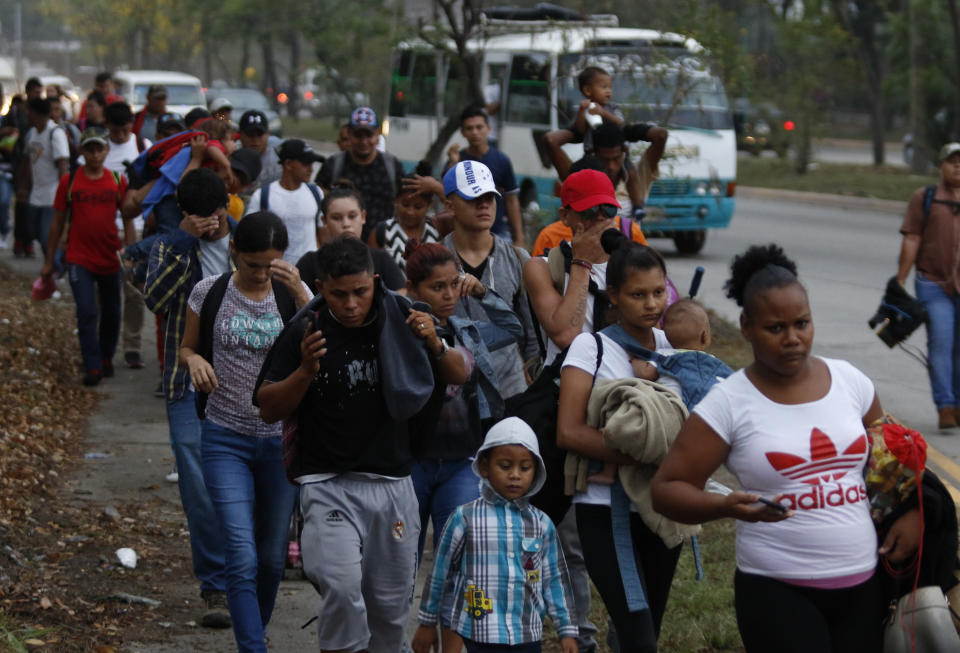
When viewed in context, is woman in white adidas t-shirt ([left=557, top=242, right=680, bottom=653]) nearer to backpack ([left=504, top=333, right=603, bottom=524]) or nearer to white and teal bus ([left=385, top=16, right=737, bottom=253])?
backpack ([left=504, top=333, right=603, bottom=524])

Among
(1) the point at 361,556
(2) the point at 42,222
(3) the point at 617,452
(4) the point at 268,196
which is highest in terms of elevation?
(4) the point at 268,196

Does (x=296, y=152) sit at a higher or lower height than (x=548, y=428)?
higher

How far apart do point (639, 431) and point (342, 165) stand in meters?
5.90

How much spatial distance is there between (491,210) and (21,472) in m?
3.66

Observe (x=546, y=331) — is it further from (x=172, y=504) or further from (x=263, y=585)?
(x=172, y=504)

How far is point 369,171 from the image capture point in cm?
984

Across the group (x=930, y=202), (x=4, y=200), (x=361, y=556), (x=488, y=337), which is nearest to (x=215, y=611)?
(x=361, y=556)

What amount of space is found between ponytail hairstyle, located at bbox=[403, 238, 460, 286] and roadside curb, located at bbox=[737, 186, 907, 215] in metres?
22.0

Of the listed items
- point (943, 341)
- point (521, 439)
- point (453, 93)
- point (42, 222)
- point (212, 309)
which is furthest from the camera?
point (453, 93)

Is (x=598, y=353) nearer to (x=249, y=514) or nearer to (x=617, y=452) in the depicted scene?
(x=617, y=452)

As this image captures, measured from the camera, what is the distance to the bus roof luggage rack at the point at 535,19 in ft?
50.4

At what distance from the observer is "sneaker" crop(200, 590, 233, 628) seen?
20.1 feet

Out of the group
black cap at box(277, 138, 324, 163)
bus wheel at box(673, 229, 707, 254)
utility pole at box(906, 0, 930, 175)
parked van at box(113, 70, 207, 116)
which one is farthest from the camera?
parked van at box(113, 70, 207, 116)

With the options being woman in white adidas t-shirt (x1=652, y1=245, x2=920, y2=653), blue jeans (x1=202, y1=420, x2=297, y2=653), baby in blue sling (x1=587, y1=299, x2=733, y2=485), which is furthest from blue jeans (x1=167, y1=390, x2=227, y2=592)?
woman in white adidas t-shirt (x1=652, y1=245, x2=920, y2=653)
